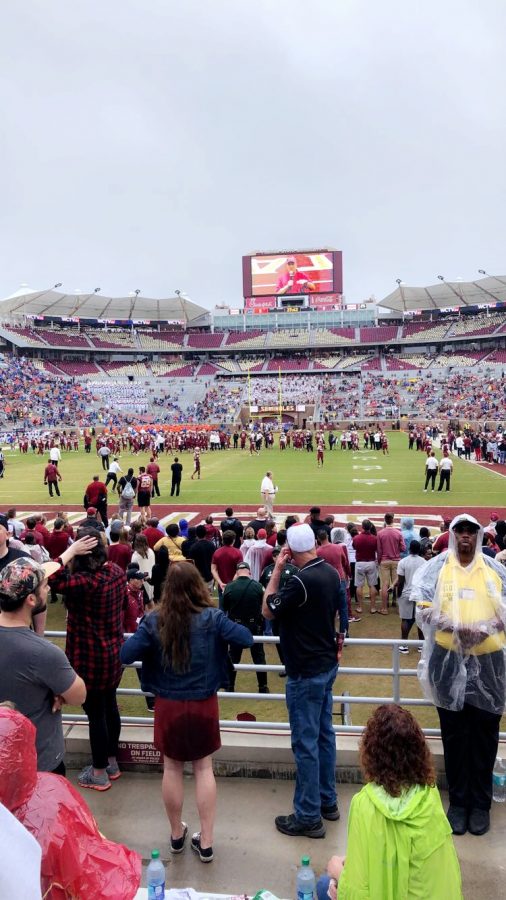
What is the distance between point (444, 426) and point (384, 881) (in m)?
53.4

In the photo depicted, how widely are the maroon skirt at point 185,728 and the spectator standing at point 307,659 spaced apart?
0.62m

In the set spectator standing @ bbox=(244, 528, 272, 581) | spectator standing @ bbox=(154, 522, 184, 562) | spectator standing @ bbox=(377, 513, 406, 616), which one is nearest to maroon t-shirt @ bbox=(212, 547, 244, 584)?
spectator standing @ bbox=(244, 528, 272, 581)

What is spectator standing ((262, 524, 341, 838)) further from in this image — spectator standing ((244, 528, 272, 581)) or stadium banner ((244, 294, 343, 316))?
stadium banner ((244, 294, 343, 316))

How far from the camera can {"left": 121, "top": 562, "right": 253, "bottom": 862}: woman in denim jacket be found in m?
3.44

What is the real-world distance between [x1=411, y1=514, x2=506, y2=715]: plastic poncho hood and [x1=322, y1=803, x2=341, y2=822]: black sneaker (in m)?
0.96

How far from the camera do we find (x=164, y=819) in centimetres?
390

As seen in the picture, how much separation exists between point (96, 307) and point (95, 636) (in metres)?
90.4

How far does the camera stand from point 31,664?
9.89 feet

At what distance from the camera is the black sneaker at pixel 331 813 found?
3.88 metres

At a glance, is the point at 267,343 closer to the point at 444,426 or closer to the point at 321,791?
the point at 444,426

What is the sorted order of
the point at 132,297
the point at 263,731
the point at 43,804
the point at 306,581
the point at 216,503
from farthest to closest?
the point at 132,297 < the point at 216,503 < the point at 263,731 < the point at 306,581 < the point at 43,804

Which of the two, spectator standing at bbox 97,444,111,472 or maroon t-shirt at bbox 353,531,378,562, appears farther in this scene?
spectator standing at bbox 97,444,111,472


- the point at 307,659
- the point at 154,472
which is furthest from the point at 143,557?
the point at 154,472

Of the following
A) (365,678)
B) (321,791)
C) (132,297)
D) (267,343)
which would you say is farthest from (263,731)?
(132,297)
